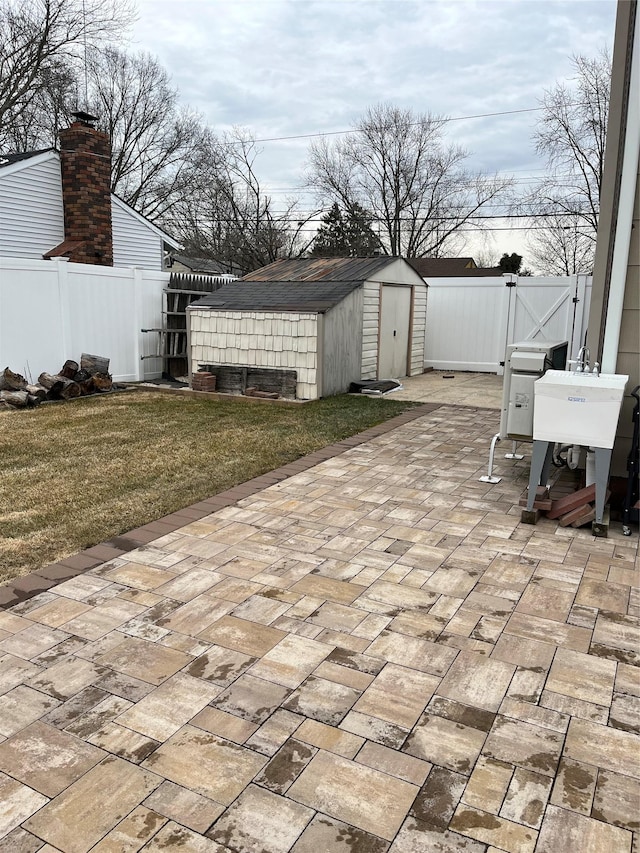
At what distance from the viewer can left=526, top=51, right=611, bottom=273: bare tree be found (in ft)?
62.0

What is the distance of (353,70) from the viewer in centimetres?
1341

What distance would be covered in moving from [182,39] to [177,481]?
899 centimetres

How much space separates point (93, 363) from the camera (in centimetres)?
909

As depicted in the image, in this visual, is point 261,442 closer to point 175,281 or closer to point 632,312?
point 632,312

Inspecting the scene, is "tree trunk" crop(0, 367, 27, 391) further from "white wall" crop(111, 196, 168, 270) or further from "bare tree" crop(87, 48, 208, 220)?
"bare tree" crop(87, 48, 208, 220)

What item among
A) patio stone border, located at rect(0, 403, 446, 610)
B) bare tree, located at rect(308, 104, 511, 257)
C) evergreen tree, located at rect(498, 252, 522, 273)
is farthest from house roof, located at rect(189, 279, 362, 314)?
bare tree, located at rect(308, 104, 511, 257)

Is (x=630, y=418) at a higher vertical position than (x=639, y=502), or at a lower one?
higher

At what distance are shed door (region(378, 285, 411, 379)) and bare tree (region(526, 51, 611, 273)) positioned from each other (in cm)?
1009

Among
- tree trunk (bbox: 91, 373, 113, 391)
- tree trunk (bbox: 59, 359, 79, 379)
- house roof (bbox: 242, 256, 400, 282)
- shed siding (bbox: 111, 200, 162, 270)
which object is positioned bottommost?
tree trunk (bbox: 91, 373, 113, 391)

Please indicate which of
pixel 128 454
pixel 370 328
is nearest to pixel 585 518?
pixel 128 454

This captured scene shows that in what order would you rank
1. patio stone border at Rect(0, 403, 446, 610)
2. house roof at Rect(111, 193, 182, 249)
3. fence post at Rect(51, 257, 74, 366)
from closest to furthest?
patio stone border at Rect(0, 403, 446, 610) → fence post at Rect(51, 257, 74, 366) → house roof at Rect(111, 193, 182, 249)

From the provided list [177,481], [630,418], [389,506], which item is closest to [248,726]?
[389,506]

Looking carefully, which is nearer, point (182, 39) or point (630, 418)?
point (630, 418)

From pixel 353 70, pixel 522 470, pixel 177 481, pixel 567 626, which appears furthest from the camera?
pixel 353 70
